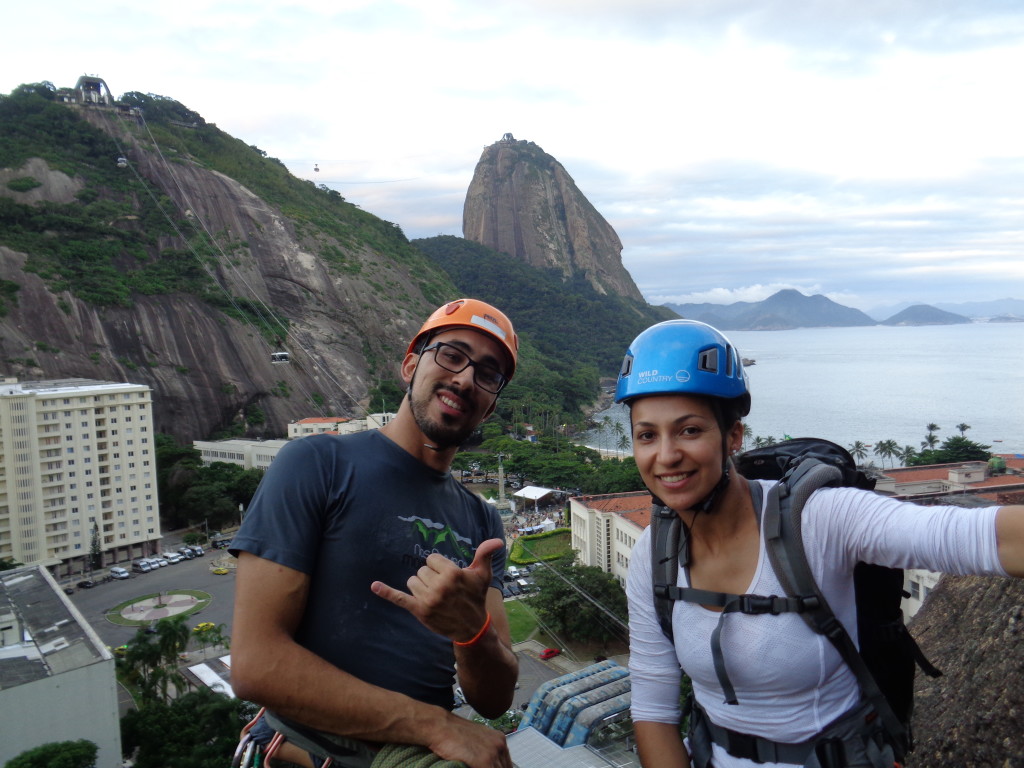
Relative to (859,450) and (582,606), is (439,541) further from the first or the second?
(859,450)

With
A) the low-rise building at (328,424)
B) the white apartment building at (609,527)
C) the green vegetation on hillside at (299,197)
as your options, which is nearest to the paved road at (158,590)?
the low-rise building at (328,424)

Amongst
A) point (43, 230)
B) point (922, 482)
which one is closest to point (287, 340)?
point (43, 230)

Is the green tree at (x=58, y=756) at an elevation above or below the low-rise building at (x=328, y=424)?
below

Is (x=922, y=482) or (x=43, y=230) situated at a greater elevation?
(x=43, y=230)

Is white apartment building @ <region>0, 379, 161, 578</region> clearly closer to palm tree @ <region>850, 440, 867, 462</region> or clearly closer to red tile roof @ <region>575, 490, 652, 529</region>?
red tile roof @ <region>575, 490, 652, 529</region>

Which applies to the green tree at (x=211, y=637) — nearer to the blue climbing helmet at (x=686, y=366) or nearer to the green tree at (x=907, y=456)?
the blue climbing helmet at (x=686, y=366)

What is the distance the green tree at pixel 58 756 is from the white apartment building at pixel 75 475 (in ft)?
49.6

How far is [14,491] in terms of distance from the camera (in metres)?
23.8

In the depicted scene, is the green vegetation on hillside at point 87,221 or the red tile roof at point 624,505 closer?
the red tile roof at point 624,505

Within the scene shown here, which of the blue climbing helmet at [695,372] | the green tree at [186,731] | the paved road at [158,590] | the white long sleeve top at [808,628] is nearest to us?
the white long sleeve top at [808,628]

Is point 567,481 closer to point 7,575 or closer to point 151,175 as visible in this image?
point 7,575

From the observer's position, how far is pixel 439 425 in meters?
2.02

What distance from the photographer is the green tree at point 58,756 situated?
11.0 meters

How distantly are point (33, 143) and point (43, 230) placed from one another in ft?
35.9
